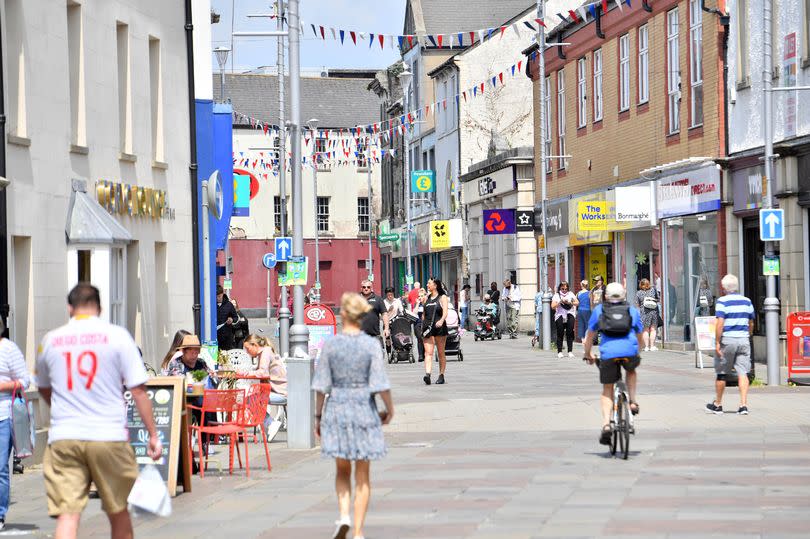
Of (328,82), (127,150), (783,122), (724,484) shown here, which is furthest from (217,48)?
(328,82)

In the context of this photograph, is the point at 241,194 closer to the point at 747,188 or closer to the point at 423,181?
the point at 747,188

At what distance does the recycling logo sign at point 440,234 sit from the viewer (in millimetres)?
62031

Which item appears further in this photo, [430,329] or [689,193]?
[689,193]

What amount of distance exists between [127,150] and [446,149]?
149 ft

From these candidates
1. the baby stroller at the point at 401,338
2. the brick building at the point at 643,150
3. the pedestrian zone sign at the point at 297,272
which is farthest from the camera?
the baby stroller at the point at 401,338

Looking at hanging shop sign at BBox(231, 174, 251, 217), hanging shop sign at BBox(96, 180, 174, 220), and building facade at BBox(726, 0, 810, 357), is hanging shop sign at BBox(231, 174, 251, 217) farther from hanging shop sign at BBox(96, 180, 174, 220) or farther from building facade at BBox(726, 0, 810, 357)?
hanging shop sign at BBox(96, 180, 174, 220)

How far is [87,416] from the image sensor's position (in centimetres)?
836

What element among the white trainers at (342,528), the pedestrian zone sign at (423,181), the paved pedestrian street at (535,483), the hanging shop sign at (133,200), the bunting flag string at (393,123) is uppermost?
the bunting flag string at (393,123)

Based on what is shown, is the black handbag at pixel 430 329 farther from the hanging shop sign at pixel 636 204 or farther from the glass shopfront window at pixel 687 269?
the hanging shop sign at pixel 636 204

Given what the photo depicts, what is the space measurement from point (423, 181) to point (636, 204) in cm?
2891

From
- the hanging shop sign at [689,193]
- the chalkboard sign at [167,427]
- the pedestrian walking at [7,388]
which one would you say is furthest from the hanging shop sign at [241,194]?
the pedestrian walking at [7,388]

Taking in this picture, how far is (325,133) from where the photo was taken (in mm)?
83375

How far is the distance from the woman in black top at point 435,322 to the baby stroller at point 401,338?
7.64m

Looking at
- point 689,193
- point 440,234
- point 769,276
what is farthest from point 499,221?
point 769,276
